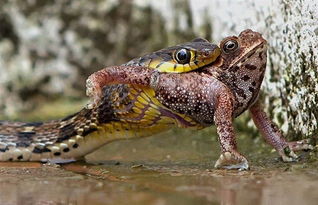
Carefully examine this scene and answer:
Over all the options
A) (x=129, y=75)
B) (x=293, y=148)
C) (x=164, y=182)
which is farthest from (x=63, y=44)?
(x=164, y=182)

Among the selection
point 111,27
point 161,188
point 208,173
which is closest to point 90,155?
point 208,173

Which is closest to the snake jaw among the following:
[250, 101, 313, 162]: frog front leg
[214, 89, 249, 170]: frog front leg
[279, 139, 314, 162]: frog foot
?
[214, 89, 249, 170]: frog front leg

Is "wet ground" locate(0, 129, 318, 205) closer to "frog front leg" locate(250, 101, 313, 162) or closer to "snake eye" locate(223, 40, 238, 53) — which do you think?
"frog front leg" locate(250, 101, 313, 162)

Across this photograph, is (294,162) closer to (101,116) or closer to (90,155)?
(101,116)

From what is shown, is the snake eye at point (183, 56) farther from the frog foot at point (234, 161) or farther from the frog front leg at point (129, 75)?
the frog foot at point (234, 161)

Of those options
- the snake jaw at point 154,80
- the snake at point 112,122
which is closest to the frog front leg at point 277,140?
the snake at point 112,122
